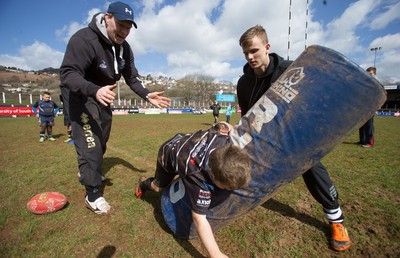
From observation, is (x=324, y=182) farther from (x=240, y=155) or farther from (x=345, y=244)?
(x=240, y=155)

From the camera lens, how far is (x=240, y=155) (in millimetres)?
1823

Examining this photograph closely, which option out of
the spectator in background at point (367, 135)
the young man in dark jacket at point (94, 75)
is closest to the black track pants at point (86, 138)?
the young man in dark jacket at point (94, 75)

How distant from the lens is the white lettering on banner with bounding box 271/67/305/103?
1984mm

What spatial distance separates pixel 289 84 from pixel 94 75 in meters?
2.41

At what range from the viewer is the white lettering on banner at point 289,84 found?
198 centimetres

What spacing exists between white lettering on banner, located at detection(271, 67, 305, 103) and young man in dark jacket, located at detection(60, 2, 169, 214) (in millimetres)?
1506

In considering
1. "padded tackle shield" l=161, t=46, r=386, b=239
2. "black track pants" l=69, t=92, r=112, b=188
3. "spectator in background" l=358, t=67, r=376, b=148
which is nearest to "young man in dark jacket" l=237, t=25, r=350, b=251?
"padded tackle shield" l=161, t=46, r=386, b=239

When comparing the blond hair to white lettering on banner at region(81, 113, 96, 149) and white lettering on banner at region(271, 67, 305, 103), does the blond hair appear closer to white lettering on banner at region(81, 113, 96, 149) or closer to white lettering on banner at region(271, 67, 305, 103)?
white lettering on banner at region(271, 67, 305, 103)

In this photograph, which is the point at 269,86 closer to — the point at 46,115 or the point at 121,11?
the point at 121,11

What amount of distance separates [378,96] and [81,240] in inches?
123

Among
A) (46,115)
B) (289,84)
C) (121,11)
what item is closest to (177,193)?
(289,84)

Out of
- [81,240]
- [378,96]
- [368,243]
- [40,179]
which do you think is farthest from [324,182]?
[40,179]

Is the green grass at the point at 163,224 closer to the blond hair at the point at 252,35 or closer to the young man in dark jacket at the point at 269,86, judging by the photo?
the young man in dark jacket at the point at 269,86

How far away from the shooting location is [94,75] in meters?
3.03
